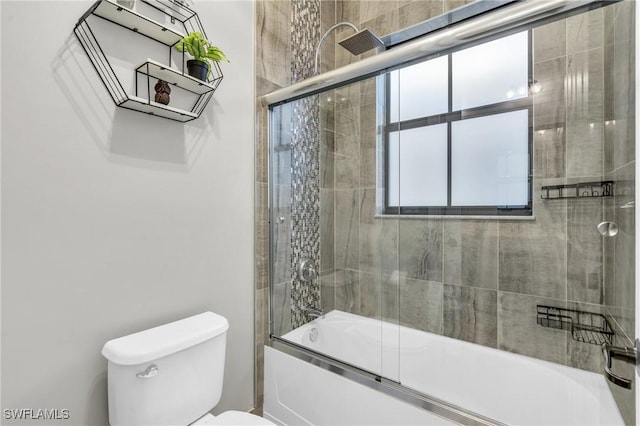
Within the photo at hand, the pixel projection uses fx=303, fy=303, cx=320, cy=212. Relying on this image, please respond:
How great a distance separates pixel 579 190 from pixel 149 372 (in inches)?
76.4

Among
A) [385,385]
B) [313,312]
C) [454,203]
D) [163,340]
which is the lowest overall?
[385,385]

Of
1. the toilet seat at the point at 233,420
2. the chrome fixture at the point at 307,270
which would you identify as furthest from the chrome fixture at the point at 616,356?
the chrome fixture at the point at 307,270

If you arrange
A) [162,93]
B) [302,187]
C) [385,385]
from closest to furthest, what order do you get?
1. [162,93]
2. [385,385]
3. [302,187]

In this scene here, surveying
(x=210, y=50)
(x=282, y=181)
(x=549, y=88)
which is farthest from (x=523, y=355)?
(x=210, y=50)

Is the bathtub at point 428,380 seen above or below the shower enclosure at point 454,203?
below

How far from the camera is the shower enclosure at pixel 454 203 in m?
1.35

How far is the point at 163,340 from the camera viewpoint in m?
1.10

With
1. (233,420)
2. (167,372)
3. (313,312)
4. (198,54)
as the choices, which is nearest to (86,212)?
(167,372)

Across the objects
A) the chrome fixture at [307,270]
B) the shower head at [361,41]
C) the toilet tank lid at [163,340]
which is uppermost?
the shower head at [361,41]

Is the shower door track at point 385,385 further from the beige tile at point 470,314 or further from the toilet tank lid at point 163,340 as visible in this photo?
the beige tile at point 470,314

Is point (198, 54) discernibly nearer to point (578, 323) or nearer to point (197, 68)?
point (197, 68)

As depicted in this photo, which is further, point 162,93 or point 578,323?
point 578,323

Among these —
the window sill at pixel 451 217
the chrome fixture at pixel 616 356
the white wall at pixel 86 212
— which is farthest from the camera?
the window sill at pixel 451 217

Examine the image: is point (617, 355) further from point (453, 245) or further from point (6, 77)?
point (6, 77)
